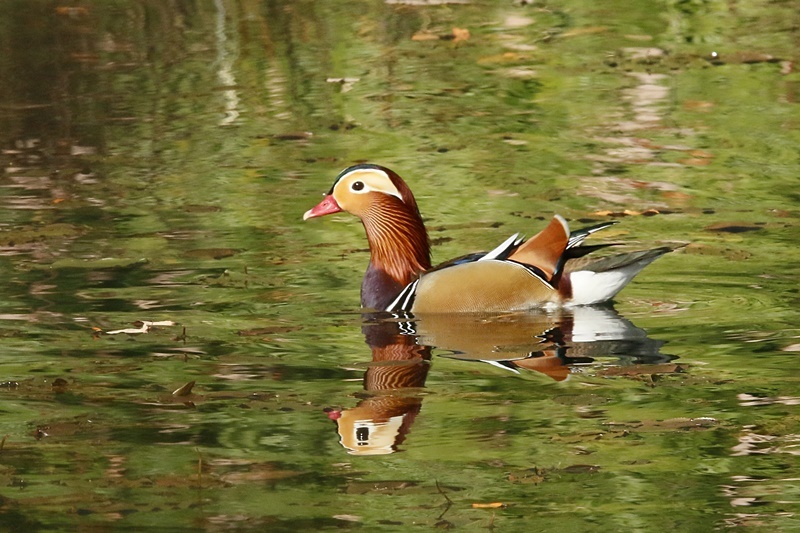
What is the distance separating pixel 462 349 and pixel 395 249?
1.53 metres

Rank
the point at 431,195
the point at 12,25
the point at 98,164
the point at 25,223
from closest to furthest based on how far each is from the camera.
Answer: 1. the point at 25,223
2. the point at 431,195
3. the point at 98,164
4. the point at 12,25

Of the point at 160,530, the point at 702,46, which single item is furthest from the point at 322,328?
the point at 702,46

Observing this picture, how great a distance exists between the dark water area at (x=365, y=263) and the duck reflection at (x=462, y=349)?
0.9 inches

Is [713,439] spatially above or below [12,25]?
above

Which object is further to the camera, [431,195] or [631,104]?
[631,104]

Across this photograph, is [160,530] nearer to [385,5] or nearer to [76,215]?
[76,215]

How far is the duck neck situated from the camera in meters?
8.20

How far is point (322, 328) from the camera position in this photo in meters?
7.46

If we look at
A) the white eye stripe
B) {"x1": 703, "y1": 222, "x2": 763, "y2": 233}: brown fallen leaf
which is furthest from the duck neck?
{"x1": 703, "y1": 222, "x2": 763, "y2": 233}: brown fallen leaf

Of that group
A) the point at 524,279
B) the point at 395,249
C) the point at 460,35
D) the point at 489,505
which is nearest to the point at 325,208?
the point at 395,249

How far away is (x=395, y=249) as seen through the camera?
27.4ft

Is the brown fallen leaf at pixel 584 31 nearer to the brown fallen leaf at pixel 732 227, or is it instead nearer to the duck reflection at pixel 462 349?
the brown fallen leaf at pixel 732 227

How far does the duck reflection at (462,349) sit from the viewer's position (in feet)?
18.7

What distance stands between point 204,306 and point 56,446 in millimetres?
2397
